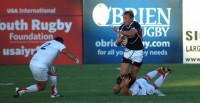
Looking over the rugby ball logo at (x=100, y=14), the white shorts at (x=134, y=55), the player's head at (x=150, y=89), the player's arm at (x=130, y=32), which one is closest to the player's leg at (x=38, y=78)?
the player's arm at (x=130, y=32)

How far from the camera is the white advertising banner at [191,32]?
1032 inches

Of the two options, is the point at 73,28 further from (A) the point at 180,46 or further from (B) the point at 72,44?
(A) the point at 180,46

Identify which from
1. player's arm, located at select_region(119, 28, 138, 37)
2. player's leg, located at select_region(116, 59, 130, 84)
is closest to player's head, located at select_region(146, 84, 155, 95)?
player's leg, located at select_region(116, 59, 130, 84)

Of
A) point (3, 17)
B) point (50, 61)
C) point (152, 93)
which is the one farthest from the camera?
point (3, 17)

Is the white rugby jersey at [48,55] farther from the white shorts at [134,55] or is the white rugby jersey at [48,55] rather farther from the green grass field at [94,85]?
the white shorts at [134,55]

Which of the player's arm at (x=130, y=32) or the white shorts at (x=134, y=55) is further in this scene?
the white shorts at (x=134, y=55)

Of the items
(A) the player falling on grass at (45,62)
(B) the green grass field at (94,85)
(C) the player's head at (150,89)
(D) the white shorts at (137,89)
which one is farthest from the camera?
(C) the player's head at (150,89)

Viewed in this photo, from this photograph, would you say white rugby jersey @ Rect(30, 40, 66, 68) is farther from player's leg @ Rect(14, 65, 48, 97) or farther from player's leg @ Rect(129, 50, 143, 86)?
player's leg @ Rect(129, 50, 143, 86)

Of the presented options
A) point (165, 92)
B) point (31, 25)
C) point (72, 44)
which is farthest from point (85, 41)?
point (165, 92)

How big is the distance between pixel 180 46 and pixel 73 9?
4.50 m

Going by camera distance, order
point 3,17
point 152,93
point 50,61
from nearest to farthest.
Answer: point 50,61 → point 152,93 → point 3,17

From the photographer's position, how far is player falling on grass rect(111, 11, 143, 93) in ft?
47.6

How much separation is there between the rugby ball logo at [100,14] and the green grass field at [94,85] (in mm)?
1854

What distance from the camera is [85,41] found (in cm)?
2630
